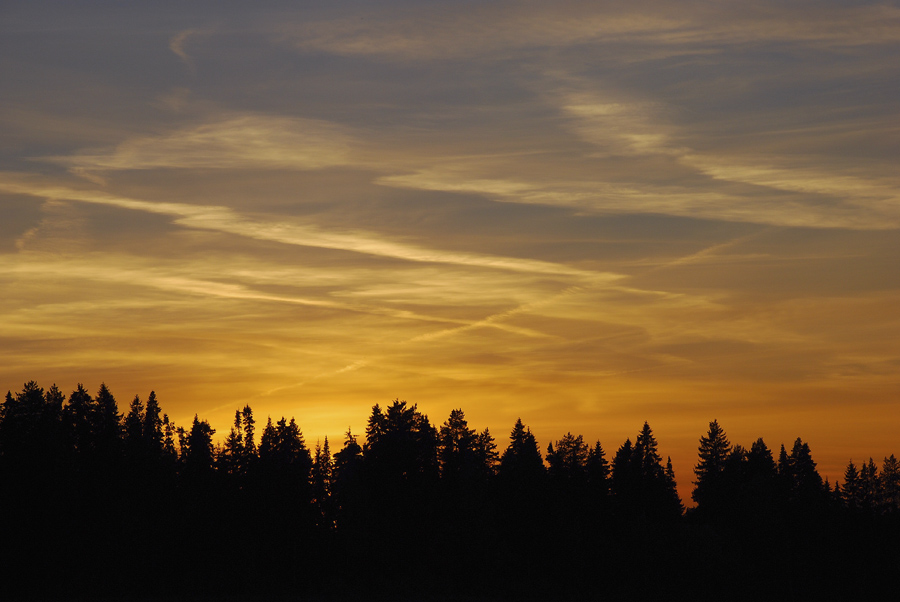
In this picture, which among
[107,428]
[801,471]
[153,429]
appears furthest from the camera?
[801,471]

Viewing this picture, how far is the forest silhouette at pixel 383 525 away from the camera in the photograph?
123 m

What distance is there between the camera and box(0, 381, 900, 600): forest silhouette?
12275 centimetres

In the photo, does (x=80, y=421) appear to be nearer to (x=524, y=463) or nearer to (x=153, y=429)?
(x=153, y=429)

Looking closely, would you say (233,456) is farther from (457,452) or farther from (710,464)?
(710,464)

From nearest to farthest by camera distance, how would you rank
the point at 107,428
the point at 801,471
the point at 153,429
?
the point at 107,428 < the point at 153,429 < the point at 801,471

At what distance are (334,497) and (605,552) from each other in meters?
45.6

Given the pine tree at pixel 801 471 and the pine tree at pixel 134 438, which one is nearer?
the pine tree at pixel 134 438

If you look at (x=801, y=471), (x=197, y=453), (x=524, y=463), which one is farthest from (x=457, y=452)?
(x=801, y=471)

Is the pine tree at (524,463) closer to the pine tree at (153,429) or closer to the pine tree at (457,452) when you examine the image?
the pine tree at (457,452)

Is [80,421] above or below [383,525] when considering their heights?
above

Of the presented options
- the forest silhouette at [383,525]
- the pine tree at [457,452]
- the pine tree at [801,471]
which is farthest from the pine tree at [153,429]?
the pine tree at [801,471]

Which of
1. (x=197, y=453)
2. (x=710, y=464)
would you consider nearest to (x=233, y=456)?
(x=197, y=453)

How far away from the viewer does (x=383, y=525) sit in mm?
136875

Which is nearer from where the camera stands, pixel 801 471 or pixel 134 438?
pixel 134 438
